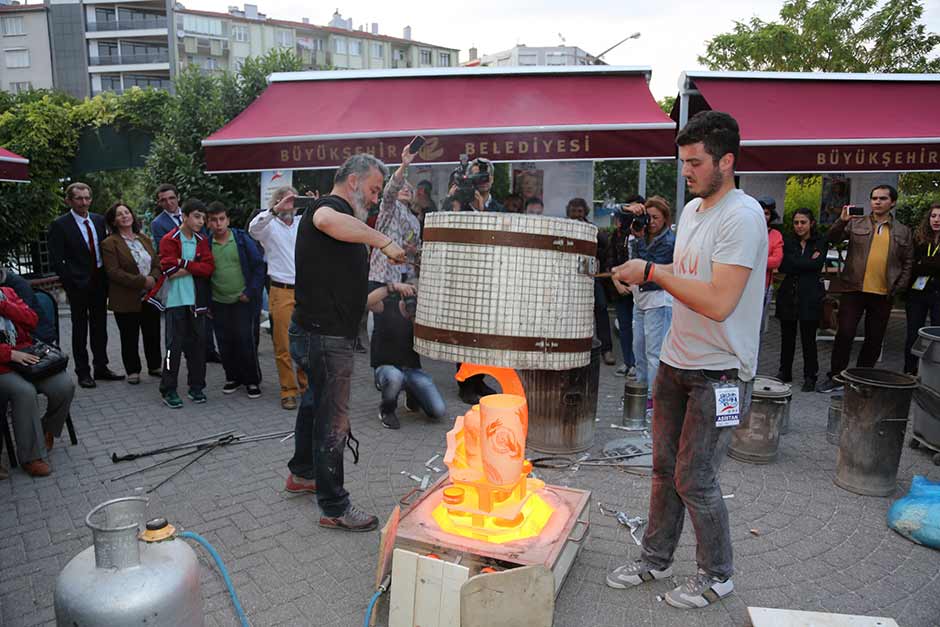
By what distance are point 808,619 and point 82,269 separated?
7332 millimetres

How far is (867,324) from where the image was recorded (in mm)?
6727

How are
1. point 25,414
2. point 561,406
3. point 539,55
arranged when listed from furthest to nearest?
1. point 539,55
2. point 561,406
3. point 25,414

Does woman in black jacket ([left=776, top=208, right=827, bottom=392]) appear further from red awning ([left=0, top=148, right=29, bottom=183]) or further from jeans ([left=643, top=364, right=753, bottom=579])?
red awning ([left=0, top=148, right=29, bottom=183])

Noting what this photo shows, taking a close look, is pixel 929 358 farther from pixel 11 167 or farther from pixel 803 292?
pixel 11 167

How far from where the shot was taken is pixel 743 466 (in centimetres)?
493

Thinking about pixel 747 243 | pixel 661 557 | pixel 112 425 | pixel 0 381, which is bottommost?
pixel 112 425

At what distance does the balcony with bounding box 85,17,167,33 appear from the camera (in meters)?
59.7

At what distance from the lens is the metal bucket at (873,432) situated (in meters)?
4.29

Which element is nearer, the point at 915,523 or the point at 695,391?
the point at 695,391

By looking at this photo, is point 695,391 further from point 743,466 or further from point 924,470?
point 924,470

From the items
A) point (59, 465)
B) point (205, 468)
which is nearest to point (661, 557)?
point (205, 468)

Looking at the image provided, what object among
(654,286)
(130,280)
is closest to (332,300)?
(654,286)

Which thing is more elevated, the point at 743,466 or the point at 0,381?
the point at 0,381

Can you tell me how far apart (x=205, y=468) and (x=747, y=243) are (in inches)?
164
